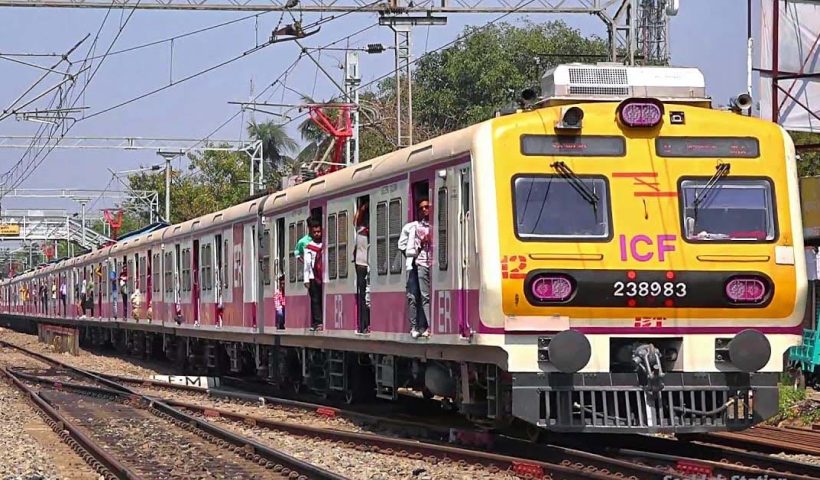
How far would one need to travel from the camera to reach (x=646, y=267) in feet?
35.3

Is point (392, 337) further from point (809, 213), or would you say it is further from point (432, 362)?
point (809, 213)

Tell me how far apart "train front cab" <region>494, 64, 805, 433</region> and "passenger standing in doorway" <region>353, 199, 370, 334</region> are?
354 centimetres

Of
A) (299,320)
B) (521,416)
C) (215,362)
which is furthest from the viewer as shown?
(215,362)

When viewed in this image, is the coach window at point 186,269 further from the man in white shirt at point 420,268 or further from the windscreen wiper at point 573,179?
the windscreen wiper at point 573,179

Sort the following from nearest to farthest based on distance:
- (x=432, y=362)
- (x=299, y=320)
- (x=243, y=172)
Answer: (x=432, y=362) → (x=299, y=320) → (x=243, y=172)

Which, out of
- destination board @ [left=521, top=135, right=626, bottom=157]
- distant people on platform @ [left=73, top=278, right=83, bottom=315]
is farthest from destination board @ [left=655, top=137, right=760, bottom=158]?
distant people on platform @ [left=73, top=278, right=83, bottom=315]

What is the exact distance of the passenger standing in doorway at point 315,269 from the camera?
16047 millimetres

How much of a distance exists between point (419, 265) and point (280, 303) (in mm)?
5891

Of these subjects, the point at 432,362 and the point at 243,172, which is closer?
the point at 432,362

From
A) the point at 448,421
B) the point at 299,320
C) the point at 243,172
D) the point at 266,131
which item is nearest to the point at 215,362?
the point at 299,320

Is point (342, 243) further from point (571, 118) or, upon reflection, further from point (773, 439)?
point (773, 439)

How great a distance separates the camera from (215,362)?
23.8 m

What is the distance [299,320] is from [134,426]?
8.12 feet

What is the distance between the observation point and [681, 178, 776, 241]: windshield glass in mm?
11016
